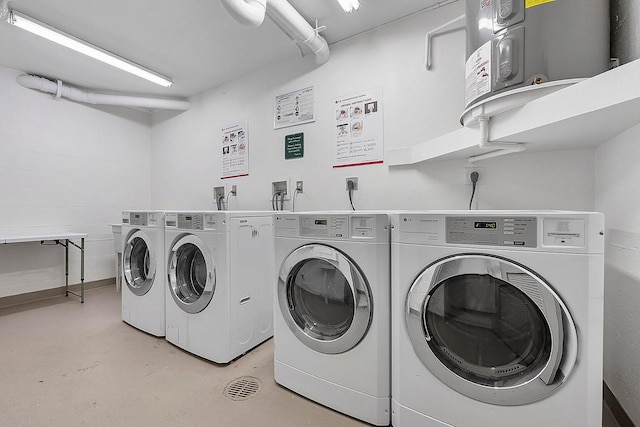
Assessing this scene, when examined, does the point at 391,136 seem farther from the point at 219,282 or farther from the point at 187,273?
the point at 187,273

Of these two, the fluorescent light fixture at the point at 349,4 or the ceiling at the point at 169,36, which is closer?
the fluorescent light fixture at the point at 349,4

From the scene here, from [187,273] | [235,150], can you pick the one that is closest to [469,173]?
[187,273]

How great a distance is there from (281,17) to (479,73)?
1363 mm

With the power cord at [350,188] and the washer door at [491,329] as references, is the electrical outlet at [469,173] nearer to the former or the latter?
the power cord at [350,188]

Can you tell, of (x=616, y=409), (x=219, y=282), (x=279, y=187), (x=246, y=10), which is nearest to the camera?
(x=616, y=409)

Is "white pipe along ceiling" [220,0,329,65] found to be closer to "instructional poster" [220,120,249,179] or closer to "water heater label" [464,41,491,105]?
"instructional poster" [220,120,249,179]

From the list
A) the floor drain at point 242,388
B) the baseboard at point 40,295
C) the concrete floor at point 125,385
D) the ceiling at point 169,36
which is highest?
the ceiling at point 169,36

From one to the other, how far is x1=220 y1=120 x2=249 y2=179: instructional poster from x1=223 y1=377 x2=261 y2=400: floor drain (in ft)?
6.30

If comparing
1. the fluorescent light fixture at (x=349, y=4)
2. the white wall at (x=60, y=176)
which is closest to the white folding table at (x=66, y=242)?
the white wall at (x=60, y=176)

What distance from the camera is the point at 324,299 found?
55.9 inches

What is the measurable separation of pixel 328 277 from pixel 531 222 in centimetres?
89

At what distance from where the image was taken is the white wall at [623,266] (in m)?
1.08

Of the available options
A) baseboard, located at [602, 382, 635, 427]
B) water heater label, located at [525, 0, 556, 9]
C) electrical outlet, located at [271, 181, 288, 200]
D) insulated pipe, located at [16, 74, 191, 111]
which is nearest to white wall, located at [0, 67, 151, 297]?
insulated pipe, located at [16, 74, 191, 111]

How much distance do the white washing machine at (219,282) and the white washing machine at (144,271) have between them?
0.41 ft
